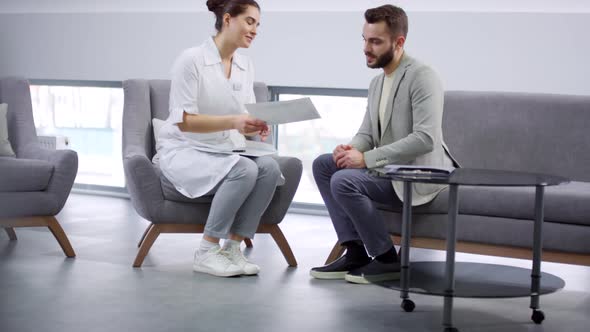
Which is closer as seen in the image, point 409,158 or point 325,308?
point 325,308

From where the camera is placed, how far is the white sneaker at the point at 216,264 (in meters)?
3.29

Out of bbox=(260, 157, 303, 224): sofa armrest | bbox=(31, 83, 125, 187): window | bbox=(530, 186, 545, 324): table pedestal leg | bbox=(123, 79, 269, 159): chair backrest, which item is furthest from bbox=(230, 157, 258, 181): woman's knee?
bbox=(31, 83, 125, 187): window

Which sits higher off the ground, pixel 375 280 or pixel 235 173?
pixel 235 173

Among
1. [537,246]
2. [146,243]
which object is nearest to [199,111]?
[146,243]

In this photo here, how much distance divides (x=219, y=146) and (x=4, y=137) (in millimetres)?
1194

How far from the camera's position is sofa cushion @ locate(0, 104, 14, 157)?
389cm

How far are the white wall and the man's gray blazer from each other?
1614mm

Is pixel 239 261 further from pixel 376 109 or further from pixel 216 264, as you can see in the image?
pixel 376 109

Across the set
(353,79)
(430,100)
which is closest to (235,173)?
(430,100)

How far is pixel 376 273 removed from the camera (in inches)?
109

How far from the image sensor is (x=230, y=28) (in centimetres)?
342

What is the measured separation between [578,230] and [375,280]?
869mm

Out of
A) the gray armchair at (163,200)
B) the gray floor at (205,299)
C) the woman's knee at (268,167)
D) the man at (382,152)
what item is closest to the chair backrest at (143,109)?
the gray armchair at (163,200)

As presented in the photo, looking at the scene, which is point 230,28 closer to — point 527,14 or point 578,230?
point 578,230
